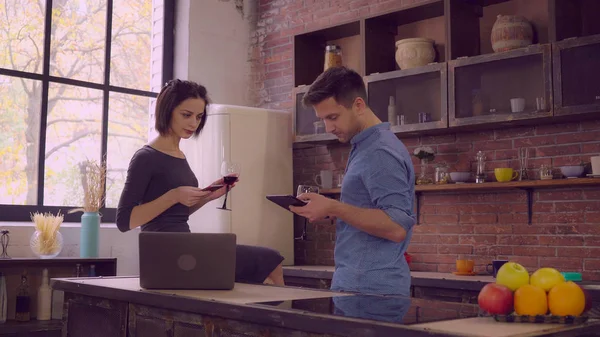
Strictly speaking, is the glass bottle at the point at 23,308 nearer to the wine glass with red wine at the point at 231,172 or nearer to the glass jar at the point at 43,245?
the glass jar at the point at 43,245

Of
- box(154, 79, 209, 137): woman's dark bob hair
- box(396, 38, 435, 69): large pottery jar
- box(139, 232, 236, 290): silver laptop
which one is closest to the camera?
box(139, 232, 236, 290): silver laptop

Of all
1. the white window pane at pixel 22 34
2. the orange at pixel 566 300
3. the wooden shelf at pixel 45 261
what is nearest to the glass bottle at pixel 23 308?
the wooden shelf at pixel 45 261

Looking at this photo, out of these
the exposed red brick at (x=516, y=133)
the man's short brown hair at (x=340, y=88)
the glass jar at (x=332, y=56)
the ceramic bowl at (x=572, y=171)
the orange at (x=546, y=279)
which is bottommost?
the orange at (x=546, y=279)

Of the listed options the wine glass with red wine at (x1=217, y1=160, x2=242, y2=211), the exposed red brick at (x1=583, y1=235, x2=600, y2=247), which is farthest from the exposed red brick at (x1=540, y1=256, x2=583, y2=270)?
the wine glass with red wine at (x1=217, y1=160, x2=242, y2=211)

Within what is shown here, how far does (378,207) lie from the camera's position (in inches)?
90.4

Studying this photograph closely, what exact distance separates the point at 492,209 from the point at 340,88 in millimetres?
2259

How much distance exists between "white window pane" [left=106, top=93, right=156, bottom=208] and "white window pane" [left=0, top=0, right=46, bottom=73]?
633 millimetres

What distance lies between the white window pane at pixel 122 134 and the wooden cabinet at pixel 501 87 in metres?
2.50

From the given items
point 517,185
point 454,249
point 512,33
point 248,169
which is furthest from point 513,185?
point 248,169

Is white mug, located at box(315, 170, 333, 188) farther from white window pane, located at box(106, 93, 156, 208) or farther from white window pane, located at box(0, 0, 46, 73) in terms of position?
white window pane, located at box(0, 0, 46, 73)

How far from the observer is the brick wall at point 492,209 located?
4039mm

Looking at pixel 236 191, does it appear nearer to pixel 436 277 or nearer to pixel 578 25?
pixel 436 277

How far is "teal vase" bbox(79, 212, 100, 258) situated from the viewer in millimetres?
4738

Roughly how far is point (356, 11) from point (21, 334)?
126 inches
